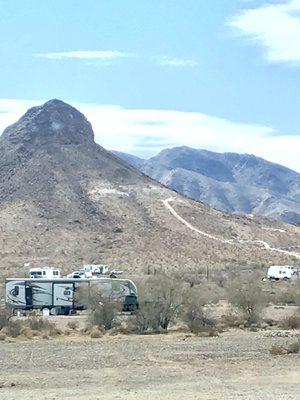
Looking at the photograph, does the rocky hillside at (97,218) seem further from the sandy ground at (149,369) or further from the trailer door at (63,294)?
the sandy ground at (149,369)

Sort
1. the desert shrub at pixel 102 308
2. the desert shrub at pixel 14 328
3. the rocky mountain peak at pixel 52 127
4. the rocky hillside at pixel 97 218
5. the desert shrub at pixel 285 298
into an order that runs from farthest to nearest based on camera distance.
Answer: the rocky mountain peak at pixel 52 127, the rocky hillside at pixel 97 218, the desert shrub at pixel 285 298, the desert shrub at pixel 102 308, the desert shrub at pixel 14 328

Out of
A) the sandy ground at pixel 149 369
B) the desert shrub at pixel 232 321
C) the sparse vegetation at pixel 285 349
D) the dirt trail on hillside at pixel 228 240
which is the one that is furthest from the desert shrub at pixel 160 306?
the dirt trail on hillside at pixel 228 240

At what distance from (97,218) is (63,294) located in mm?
59530

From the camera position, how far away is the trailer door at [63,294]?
201ft

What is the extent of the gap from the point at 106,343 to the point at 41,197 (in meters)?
85.4

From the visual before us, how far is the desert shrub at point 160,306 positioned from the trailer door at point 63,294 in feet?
33.2

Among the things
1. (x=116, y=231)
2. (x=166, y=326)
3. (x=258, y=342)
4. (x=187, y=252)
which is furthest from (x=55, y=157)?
(x=258, y=342)

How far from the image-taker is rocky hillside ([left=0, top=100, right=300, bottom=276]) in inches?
4252

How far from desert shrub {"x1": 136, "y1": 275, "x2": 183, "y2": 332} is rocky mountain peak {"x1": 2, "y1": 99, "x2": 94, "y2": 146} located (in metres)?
93.6

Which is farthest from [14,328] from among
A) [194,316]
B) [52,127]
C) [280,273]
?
[52,127]

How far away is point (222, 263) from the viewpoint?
10656 cm

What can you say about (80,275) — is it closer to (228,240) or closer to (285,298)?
(285,298)

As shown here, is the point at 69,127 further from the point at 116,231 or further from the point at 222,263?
the point at 222,263

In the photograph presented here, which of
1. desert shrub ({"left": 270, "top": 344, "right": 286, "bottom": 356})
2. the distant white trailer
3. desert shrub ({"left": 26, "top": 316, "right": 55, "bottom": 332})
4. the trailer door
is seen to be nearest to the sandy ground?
desert shrub ({"left": 270, "top": 344, "right": 286, "bottom": 356})
